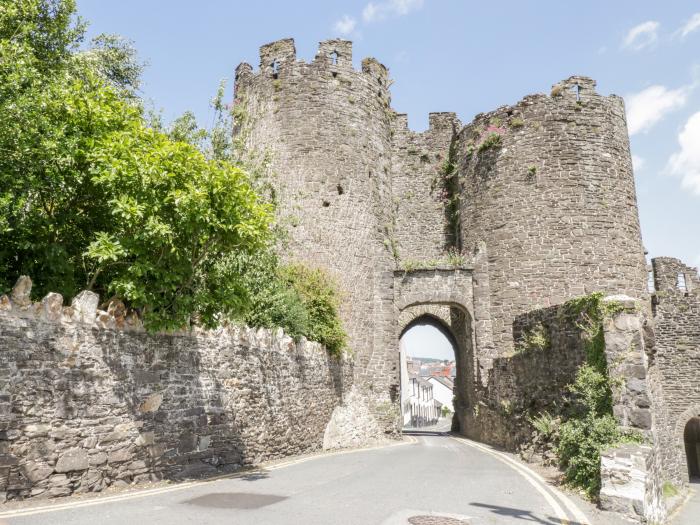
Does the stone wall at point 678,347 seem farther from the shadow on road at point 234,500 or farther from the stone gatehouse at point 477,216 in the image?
the shadow on road at point 234,500

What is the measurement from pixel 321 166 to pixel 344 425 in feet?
33.7

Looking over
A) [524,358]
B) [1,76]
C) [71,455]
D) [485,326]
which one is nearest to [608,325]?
[524,358]

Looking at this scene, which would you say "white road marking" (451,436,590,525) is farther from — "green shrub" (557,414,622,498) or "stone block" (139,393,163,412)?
"stone block" (139,393,163,412)

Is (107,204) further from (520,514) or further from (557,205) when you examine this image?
(557,205)

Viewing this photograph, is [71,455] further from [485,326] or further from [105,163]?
[485,326]

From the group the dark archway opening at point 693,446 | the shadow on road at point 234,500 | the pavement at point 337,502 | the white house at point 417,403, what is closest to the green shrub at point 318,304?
the pavement at point 337,502

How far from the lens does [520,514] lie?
7.24 metres

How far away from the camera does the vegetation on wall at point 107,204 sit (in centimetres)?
858

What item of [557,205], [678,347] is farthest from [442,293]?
[678,347]

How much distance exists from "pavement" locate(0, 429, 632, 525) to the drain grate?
0.01m

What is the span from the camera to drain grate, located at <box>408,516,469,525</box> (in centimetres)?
653

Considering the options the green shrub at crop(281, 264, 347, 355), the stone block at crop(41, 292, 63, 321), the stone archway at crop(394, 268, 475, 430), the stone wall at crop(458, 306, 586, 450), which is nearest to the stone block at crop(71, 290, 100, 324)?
the stone block at crop(41, 292, 63, 321)

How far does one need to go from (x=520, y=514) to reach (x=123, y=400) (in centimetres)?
609

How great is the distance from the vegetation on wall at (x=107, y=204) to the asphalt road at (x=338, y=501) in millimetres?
3005
